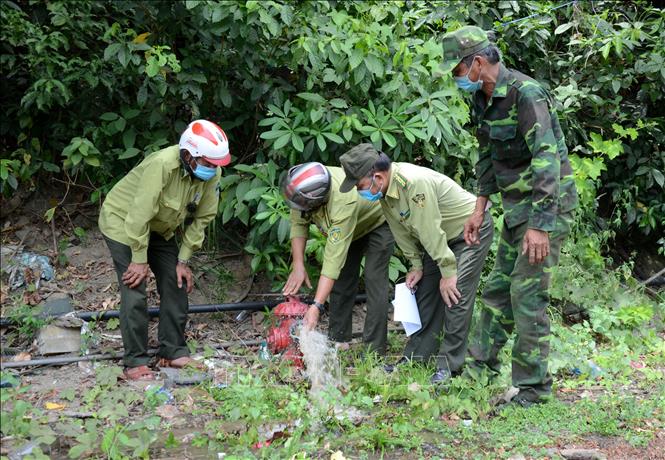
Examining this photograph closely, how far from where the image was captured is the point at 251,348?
19.6 feet

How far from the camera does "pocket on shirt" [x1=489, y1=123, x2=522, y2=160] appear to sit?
447 centimetres

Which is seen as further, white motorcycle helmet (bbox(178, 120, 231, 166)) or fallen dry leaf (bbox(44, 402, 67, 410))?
white motorcycle helmet (bbox(178, 120, 231, 166))

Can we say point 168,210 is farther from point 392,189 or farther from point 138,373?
point 392,189

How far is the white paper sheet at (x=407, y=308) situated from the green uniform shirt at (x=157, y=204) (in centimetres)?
152

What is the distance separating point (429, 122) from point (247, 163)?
1.77 metres

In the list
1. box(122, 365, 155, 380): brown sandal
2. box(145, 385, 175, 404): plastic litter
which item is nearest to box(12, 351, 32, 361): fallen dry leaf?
box(122, 365, 155, 380): brown sandal

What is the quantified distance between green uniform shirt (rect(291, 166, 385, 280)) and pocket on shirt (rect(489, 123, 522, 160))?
1.06 metres

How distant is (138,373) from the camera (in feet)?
17.4

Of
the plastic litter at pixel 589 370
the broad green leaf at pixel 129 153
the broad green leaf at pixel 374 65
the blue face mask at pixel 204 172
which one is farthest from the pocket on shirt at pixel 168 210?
the plastic litter at pixel 589 370

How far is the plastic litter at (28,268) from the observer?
6.29 m

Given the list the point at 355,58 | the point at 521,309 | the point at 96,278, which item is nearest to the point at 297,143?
the point at 355,58

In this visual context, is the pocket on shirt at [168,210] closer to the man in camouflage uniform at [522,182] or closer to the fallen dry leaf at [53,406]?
the fallen dry leaf at [53,406]

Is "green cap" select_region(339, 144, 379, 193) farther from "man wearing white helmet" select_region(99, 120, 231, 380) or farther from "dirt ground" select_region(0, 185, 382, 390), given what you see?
"dirt ground" select_region(0, 185, 382, 390)

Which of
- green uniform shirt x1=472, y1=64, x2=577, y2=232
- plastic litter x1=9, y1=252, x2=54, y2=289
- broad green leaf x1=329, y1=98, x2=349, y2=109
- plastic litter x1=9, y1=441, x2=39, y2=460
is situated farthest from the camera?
plastic litter x1=9, y1=252, x2=54, y2=289
